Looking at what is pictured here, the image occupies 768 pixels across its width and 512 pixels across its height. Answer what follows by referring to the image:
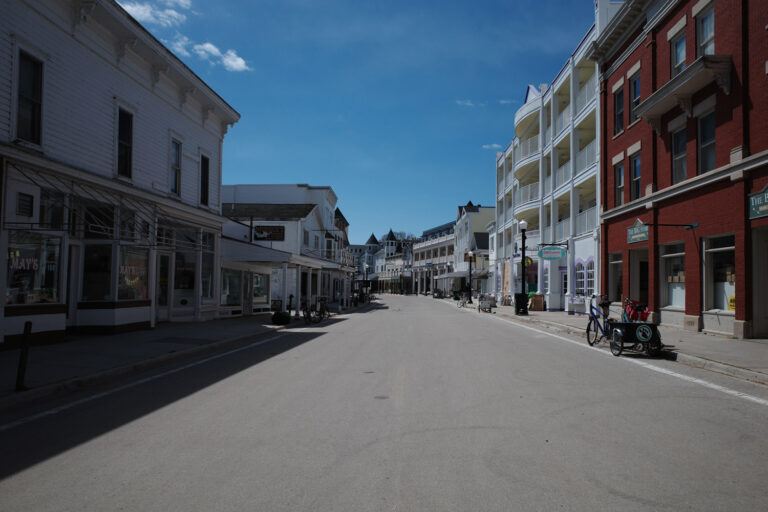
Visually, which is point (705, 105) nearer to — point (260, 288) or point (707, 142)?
point (707, 142)

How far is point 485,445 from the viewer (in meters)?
5.05

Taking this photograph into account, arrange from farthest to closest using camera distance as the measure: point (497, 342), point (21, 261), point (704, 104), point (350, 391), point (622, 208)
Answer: point (622, 208) < point (704, 104) < point (497, 342) < point (21, 261) < point (350, 391)

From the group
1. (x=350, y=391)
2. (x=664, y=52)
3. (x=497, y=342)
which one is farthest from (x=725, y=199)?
(x=350, y=391)

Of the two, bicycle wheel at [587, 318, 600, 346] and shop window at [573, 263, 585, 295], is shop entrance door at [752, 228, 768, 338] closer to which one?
bicycle wheel at [587, 318, 600, 346]

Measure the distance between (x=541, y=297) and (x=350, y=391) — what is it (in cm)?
2702

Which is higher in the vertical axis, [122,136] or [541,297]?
[122,136]

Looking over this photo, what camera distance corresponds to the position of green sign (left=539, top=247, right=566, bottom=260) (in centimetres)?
2583

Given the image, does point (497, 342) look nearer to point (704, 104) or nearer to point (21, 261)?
point (704, 104)

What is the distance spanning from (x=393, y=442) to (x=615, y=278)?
20808 millimetres

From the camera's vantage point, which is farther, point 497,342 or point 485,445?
point 497,342

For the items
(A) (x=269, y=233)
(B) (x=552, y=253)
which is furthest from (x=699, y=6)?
(A) (x=269, y=233)

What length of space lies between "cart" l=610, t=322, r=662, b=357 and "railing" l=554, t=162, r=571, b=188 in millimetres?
19722

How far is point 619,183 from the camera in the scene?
73.7 feet

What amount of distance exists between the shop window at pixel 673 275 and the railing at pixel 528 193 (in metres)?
18.2
